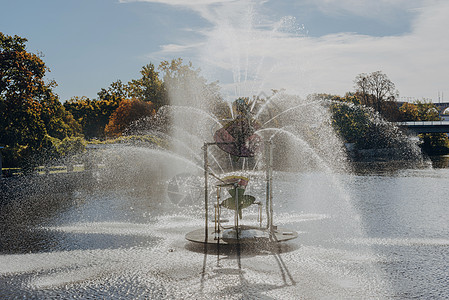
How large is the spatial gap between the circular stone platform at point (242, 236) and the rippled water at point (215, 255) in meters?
0.34

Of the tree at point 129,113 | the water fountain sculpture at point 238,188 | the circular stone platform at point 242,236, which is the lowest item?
the circular stone platform at point 242,236

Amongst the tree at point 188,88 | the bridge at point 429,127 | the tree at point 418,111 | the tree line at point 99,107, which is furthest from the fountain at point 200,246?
the tree at point 418,111

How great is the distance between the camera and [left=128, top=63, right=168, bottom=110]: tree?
273ft

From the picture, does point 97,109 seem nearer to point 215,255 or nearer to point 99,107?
point 99,107

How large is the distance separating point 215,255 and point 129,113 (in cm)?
7037

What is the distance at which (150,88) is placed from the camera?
8625cm

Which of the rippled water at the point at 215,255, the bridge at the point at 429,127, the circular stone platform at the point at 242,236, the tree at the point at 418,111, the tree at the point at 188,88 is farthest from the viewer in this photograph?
the tree at the point at 418,111

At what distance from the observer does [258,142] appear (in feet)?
52.6

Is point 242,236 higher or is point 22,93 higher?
point 22,93

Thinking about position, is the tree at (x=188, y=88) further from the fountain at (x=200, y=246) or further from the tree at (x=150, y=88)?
the fountain at (x=200, y=246)

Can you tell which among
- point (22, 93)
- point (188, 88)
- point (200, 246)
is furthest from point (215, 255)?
point (188, 88)

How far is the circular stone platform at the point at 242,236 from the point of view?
1434cm

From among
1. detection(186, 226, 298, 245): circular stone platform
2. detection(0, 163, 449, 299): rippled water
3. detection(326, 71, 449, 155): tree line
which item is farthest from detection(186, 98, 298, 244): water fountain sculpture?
detection(326, 71, 449, 155): tree line

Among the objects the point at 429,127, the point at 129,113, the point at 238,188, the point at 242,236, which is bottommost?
the point at 242,236
